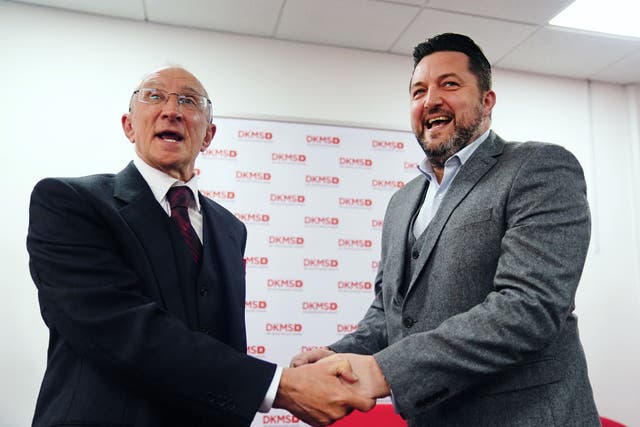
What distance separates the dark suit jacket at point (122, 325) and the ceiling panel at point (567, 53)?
3.24 m

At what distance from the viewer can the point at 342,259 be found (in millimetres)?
3398

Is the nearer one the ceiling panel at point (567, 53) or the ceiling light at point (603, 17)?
the ceiling light at point (603, 17)

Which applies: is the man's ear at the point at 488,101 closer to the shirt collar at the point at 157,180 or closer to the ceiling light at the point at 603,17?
the shirt collar at the point at 157,180

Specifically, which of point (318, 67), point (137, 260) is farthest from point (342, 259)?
point (137, 260)

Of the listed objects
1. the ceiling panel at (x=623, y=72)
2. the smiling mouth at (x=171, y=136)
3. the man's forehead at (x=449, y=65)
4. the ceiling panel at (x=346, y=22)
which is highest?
the ceiling panel at (x=346, y=22)

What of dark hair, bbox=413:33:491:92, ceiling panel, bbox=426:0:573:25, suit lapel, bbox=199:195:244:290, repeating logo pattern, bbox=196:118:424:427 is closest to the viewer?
suit lapel, bbox=199:195:244:290

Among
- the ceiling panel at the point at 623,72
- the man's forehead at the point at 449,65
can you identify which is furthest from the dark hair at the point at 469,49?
the ceiling panel at the point at 623,72

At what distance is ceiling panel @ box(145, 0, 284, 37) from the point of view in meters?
3.14

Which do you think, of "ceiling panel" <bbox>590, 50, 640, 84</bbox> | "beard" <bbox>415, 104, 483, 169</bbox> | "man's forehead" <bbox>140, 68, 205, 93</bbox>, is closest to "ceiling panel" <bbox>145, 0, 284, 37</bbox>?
"man's forehead" <bbox>140, 68, 205, 93</bbox>

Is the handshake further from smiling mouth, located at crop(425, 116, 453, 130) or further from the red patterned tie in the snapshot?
smiling mouth, located at crop(425, 116, 453, 130)

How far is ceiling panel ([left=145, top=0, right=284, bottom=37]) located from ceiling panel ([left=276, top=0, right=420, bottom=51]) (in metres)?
0.11

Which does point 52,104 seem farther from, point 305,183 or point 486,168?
point 486,168

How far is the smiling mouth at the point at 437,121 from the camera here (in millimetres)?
1687

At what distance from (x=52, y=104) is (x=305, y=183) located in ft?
5.93
